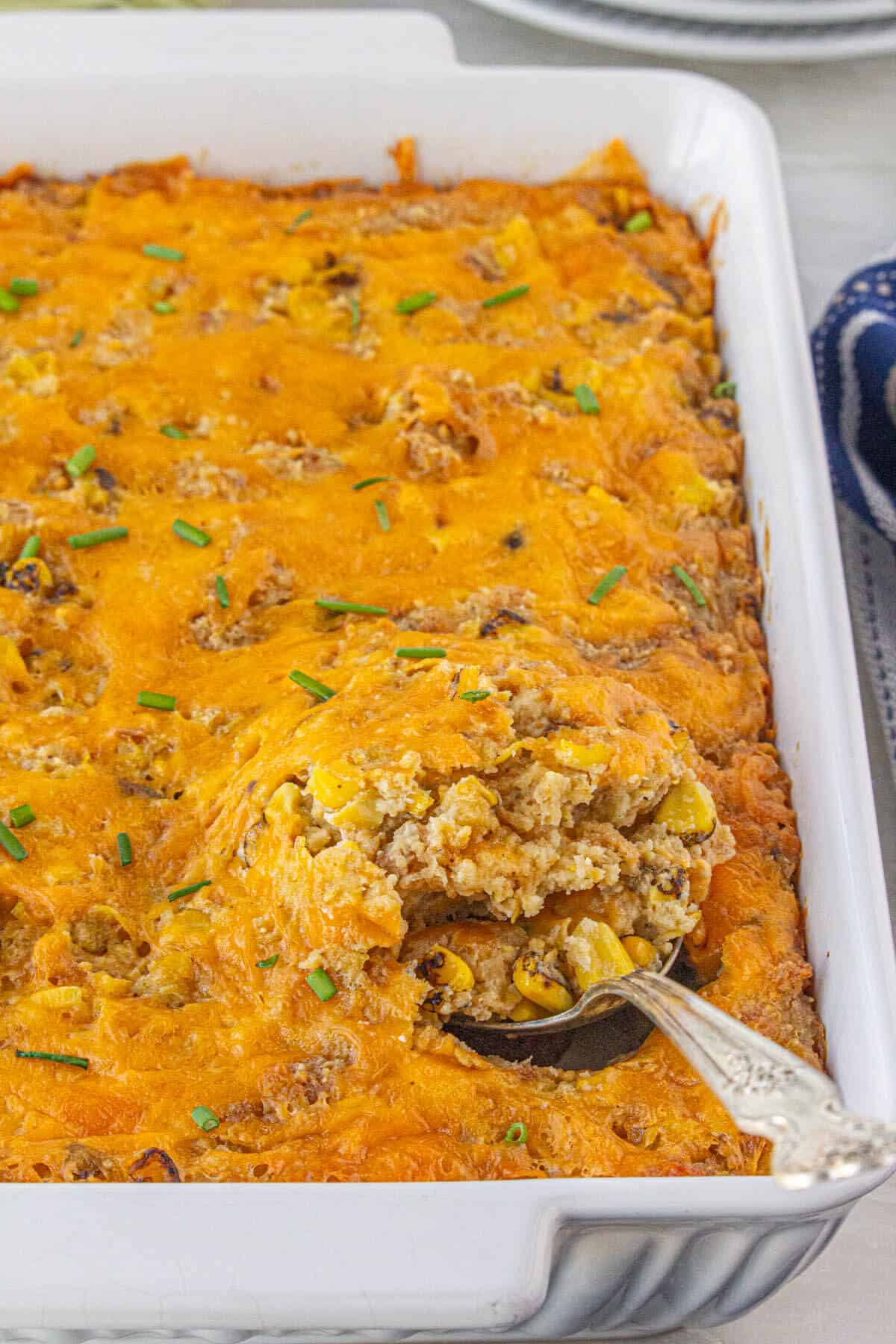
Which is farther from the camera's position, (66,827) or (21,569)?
(21,569)

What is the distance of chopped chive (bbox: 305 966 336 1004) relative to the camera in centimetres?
197

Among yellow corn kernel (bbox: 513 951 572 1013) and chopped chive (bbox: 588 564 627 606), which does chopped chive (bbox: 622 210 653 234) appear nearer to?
chopped chive (bbox: 588 564 627 606)

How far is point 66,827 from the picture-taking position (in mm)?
2143

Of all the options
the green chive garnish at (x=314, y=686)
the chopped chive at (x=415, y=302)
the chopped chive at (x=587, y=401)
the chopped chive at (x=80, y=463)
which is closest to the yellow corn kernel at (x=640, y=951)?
the green chive garnish at (x=314, y=686)

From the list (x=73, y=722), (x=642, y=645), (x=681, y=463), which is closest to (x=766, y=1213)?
(x=642, y=645)

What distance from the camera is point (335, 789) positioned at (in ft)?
6.63

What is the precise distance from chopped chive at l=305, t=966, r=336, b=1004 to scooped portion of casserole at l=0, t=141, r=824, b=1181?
15 millimetres

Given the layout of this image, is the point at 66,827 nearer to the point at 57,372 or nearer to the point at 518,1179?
the point at 518,1179

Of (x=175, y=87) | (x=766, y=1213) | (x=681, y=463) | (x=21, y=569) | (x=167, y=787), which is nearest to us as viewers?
(x=766, y=1213)

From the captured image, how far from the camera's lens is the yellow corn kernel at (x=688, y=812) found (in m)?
2.16

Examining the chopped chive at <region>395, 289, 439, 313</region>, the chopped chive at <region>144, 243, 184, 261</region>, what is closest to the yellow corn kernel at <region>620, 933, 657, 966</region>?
the chopped chive at <region>395, 289, 439, 313</region>

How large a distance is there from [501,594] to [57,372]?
1043 millimetres

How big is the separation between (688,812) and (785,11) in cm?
252

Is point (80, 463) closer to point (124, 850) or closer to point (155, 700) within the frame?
point (155, 700)
